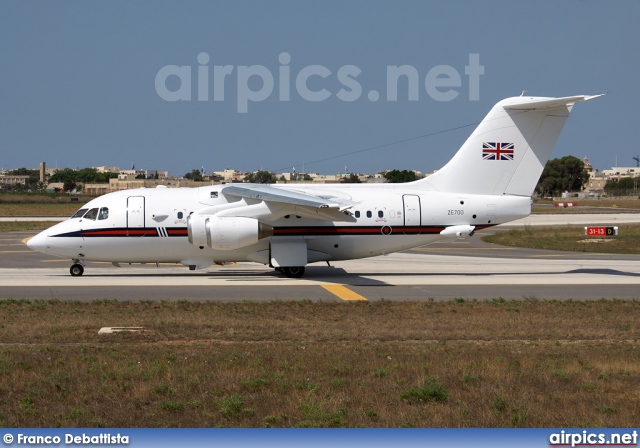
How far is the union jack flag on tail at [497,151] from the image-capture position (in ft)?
95.6

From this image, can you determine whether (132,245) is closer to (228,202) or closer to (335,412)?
(228,202)

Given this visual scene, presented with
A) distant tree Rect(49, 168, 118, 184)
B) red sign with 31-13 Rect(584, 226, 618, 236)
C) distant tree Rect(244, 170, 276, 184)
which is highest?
distant tree Rect(49, 168, 118, 184)

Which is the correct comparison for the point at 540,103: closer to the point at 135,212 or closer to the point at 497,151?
the point at 497,151

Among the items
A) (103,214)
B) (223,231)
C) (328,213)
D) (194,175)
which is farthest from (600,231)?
(194,175)

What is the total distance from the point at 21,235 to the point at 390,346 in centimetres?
4181

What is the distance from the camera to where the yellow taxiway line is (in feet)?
75.1

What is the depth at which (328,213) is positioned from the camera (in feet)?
88.7

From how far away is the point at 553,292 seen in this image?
950 inches

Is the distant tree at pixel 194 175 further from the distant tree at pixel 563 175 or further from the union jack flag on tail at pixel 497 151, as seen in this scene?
the distant tree at pixel 563 175

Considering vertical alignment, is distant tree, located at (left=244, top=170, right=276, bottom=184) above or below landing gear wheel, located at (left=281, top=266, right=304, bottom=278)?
above

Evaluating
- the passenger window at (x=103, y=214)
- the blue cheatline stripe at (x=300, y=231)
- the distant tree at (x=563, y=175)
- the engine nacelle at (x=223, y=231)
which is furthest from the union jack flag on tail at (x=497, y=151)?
the distant tree at (x=563, y=175)

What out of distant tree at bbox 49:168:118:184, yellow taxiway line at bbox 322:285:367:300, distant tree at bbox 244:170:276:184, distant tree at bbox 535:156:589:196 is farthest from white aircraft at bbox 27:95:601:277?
distant tree at bbox 535:156:589:196

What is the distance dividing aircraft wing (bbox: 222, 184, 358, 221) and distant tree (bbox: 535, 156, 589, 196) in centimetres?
16864

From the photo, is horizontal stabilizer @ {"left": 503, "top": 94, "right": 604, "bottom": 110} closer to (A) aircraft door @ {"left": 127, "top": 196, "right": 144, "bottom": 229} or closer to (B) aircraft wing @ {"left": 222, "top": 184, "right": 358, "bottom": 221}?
(B) aircraft wing @ {"left": 222, "top": 184, "right": 358, "bottom": 221}
